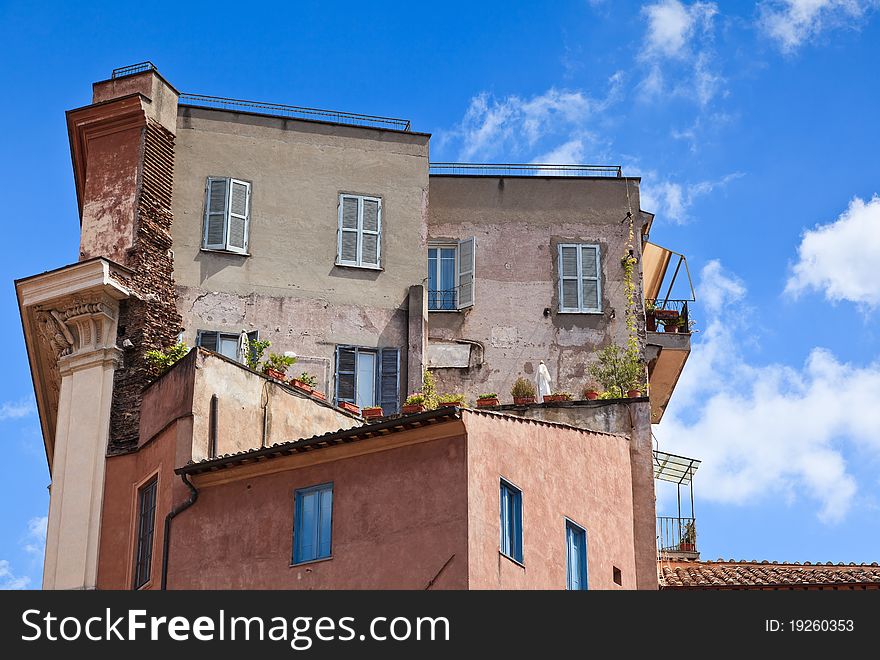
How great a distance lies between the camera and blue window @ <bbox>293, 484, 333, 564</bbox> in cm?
2672

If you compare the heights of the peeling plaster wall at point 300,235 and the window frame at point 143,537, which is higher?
the peeling plaster wall at point 300,235

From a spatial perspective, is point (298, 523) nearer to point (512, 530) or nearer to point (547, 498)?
point (512, 530)

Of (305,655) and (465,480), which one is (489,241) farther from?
(305,655)

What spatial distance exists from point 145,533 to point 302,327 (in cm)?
691

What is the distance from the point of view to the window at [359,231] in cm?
3653

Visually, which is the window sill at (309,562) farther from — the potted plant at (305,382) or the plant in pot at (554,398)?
the plant in pot at (554,398)

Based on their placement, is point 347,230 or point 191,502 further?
point 347,230

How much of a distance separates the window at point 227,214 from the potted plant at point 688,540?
34.6 feet

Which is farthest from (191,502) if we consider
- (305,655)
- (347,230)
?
(347,230)

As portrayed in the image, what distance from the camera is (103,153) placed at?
35.9m

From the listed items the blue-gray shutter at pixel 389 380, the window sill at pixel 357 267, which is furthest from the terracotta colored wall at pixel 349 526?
the window sill at pixel 357 267

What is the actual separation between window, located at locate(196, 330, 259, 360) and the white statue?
19.1 ft

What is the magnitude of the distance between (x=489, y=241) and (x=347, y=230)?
3155 mm

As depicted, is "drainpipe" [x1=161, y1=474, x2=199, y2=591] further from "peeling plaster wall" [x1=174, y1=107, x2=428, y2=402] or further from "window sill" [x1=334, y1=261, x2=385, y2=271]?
"window sill" [x1=334, y1=261, x2=385, y2=271]
